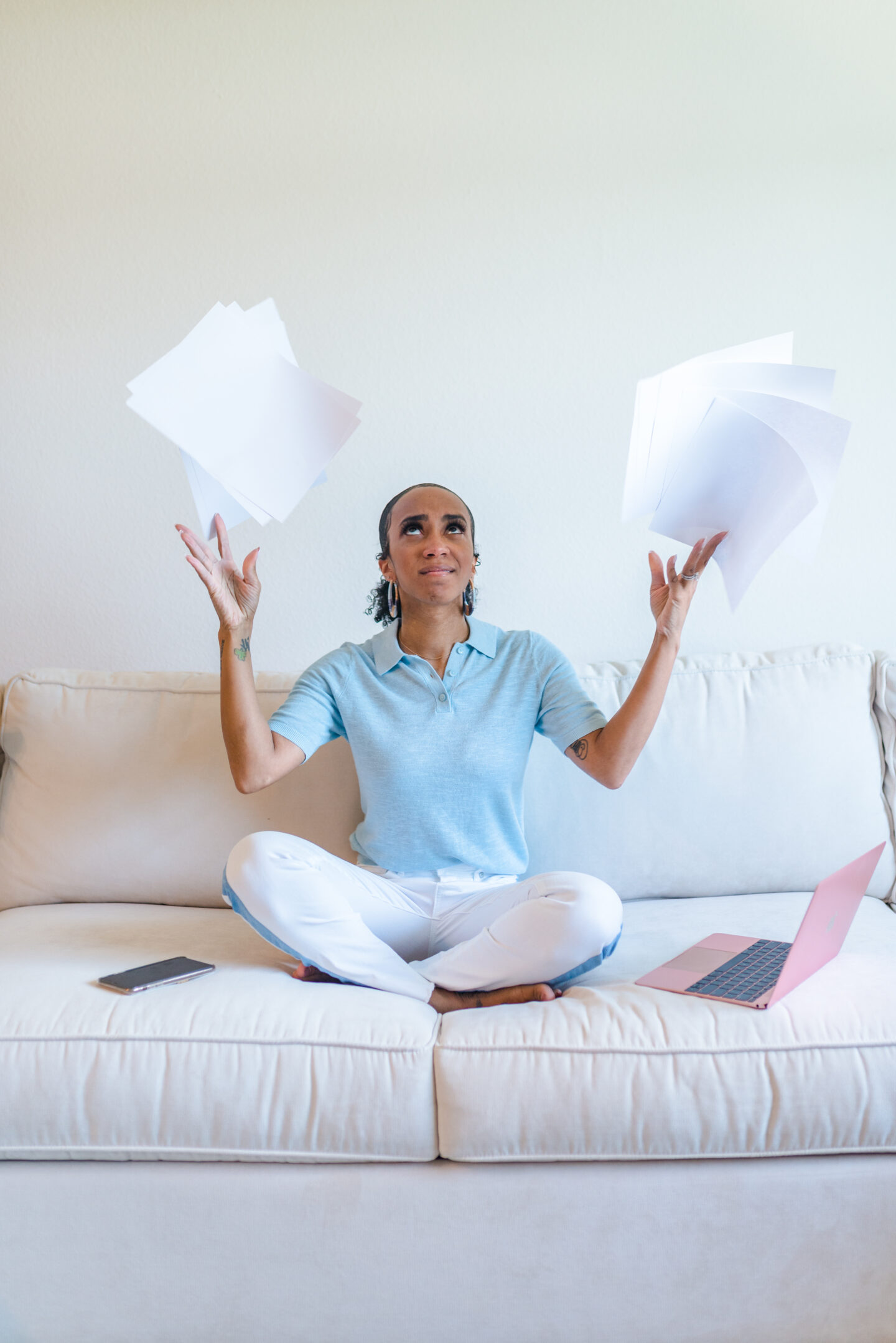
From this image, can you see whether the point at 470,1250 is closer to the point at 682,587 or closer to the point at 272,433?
the point at 682,587

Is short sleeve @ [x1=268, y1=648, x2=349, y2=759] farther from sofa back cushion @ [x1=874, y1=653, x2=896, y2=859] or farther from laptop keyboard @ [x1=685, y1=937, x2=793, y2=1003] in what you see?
sofa back cushion @ [x1=874, y1=653, x2=896, y2=859]

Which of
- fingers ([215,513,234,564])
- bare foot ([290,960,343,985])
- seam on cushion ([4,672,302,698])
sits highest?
fingers ([215,513,234,564])

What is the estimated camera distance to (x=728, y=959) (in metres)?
1.42

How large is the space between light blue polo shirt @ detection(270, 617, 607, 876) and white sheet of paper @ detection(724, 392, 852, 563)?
0.50m

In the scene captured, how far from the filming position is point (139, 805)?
188 centimetres

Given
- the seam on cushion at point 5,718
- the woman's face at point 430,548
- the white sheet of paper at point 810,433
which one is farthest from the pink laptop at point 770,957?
the seam on cushion at point 5,718

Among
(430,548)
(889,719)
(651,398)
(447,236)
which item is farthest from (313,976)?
A: (447,236)

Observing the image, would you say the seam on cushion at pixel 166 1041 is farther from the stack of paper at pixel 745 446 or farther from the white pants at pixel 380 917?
the stack of paper at pixel 745 446

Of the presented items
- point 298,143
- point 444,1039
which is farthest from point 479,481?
point 444,1039

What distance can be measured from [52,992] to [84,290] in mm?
1570

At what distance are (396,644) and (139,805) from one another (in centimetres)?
58

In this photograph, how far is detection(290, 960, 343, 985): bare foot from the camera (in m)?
1.45

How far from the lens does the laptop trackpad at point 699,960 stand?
138 cm

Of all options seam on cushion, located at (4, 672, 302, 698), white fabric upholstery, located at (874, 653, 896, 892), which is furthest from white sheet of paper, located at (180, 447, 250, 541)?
white fabric upholstery, located at (874, 653, 896, 892)
